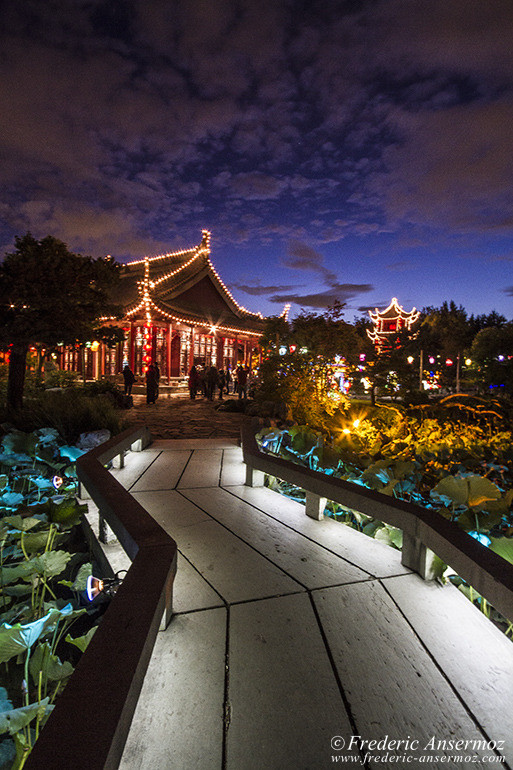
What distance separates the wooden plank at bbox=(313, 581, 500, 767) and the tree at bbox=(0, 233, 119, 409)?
6.71 metres

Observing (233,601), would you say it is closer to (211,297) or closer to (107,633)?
(107,633)

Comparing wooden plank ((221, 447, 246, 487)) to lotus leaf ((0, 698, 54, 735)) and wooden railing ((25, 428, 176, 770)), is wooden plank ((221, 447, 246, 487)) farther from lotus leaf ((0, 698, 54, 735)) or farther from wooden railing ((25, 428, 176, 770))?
lotus leaf ((0, 698, 54, 735))

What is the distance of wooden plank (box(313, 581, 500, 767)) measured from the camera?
4.74ft

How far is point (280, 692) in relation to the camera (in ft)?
5.16

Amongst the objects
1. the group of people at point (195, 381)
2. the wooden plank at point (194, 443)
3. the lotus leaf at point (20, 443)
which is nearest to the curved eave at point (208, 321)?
the group of people at point (195, 381)

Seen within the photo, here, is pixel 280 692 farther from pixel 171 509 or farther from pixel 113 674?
pixel 171 509

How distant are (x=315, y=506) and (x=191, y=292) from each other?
19.7 m

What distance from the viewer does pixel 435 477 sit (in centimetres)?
410

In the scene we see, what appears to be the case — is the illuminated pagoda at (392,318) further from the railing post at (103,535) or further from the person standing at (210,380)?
the railing post at (103,535)

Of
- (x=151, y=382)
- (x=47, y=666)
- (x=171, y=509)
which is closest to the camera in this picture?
(x=47, y=666)

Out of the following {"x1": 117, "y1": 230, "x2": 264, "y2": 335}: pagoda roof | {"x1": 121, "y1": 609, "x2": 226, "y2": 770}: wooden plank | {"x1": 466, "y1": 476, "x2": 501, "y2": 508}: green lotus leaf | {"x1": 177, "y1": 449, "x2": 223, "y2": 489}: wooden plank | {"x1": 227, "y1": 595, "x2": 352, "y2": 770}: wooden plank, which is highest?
{"x1": 117, "y1": 230, "x2": 264, "y2": 335}: pagoda roof

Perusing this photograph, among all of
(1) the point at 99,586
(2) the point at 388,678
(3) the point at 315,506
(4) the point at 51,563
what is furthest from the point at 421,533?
(4) the point at 51,563

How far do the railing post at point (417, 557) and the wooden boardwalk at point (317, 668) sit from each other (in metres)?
0.06

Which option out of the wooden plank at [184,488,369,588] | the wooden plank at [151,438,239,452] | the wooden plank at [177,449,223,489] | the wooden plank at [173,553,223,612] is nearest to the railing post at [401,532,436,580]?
the wooden plank at [184,488,369,588]
